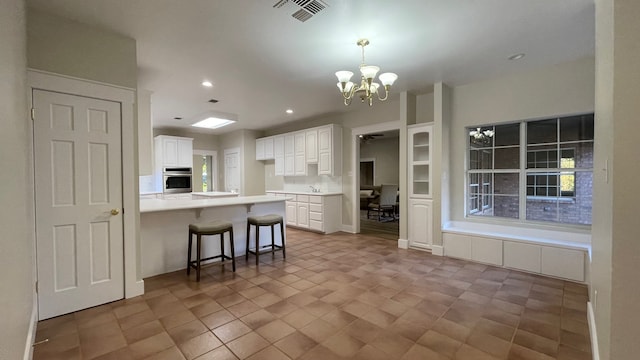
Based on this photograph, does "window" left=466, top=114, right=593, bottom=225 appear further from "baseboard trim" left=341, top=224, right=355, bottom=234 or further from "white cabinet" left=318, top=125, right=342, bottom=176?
"white cabinet" left=318, top=125, right=342, bottom=176

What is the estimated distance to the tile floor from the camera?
199 cm

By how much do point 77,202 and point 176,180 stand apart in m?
4.95

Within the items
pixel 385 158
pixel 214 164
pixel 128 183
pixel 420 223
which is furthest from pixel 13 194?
pixel 385 158

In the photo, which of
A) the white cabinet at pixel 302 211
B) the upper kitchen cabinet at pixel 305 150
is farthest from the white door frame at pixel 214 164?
the white cabinet at pixel 302 211

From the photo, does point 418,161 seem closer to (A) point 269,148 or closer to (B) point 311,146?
(B) point 311,146

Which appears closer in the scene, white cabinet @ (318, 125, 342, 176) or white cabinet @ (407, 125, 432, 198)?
white cabinet @ (407, 125, 432, 198)

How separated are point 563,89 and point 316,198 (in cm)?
428

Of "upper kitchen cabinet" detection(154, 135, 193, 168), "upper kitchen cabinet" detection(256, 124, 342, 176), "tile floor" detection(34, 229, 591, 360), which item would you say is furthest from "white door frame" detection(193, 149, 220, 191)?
"tile floor" detection(34, 229, 591, 360)

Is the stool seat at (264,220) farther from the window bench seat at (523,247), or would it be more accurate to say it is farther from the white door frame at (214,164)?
the white door frame at (214,164)

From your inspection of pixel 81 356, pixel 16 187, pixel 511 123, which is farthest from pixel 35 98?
pixel 511 123

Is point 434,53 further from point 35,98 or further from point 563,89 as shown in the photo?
point 35,98

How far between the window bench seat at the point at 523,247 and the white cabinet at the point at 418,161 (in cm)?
73

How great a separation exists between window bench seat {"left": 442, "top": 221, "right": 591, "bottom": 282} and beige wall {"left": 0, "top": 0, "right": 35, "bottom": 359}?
4519mm

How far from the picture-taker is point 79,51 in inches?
99.5
